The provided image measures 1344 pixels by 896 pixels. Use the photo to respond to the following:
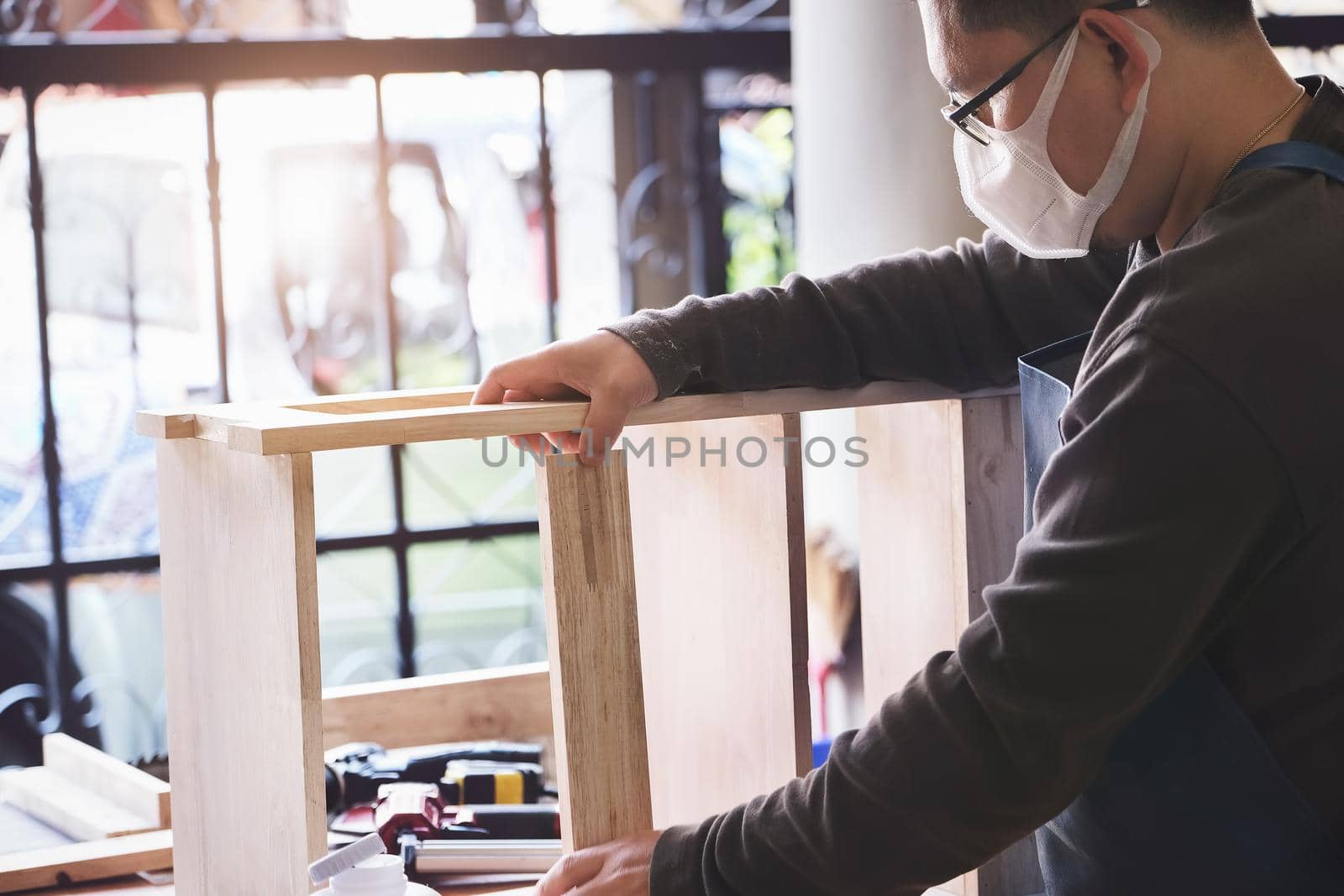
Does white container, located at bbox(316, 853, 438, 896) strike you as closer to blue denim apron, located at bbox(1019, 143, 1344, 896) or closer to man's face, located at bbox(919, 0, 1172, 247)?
blue denim apron, located at bbox(1019, 143, 1344, 896)

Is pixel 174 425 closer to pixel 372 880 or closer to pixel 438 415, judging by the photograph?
pixel 438 415

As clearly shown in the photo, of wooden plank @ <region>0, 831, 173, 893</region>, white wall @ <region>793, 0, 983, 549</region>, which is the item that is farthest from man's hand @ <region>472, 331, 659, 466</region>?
white wall @ <region>793, 0, 983, 549</region>

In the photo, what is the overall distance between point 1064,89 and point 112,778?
1.20 metres

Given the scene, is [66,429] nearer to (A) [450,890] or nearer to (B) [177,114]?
(B) [177,114]

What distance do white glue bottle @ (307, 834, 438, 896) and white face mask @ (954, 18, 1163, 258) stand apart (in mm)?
621

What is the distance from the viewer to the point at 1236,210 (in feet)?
2.62

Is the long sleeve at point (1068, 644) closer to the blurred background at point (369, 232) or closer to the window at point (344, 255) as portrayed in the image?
the blurred background at point (369, 232)

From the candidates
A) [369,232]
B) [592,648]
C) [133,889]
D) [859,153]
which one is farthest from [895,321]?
[369,232]

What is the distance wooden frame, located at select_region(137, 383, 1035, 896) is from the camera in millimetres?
909

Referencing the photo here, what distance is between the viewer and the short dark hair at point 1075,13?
2.82 ft

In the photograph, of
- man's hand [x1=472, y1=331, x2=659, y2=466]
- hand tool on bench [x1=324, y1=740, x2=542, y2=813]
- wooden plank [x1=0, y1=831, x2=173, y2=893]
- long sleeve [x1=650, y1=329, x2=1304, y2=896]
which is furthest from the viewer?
hand tool on bench [x1=324, y1=740, x2=542, y2=813]

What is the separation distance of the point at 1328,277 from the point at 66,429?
1821mm

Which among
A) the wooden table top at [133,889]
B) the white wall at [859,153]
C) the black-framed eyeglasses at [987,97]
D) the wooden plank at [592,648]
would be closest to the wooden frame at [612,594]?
the wooden plank at [592,648]

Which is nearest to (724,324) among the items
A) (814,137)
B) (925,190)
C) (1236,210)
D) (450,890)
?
(1236,210)
